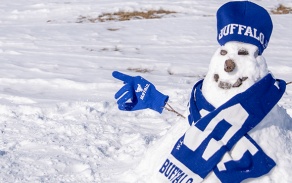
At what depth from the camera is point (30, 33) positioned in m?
7.92

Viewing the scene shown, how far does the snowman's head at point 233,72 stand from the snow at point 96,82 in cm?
22

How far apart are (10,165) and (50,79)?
2206 mm

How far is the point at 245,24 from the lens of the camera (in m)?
2.79

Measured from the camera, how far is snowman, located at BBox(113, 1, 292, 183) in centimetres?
268

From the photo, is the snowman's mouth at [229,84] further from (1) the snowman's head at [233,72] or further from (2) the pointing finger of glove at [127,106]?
(2) the pointing finger of glove at [127,106]

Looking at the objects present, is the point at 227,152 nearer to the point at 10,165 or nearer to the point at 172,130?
the point at 172,130

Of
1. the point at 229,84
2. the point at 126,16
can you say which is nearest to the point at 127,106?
the point at 229,84

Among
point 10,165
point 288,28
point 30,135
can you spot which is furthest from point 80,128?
point 288,28

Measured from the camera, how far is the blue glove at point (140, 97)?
Result: 3332mm

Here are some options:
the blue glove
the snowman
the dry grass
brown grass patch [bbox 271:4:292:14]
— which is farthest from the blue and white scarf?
brown grass patch [bbox 271:4:292:14]

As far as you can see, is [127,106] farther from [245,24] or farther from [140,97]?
[245,24]

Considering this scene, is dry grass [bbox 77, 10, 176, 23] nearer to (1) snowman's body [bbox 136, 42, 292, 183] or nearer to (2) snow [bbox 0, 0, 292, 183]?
(2) snow [bbox 0, 0, 292, 183]

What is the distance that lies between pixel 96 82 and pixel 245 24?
3031mm

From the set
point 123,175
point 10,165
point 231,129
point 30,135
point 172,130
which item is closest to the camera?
point 231,129
